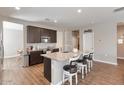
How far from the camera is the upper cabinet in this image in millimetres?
6281

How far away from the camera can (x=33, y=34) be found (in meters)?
6.48

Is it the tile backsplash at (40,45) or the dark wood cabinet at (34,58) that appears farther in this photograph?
the tile backsplash at (40,45)

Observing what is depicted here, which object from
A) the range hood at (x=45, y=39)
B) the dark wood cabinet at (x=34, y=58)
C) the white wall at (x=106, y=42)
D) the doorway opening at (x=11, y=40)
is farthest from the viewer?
the doorway opening at (x=11, y=40)

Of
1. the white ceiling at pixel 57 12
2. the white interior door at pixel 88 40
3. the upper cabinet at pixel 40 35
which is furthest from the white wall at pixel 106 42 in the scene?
the upper cabinet at pixel 40 35

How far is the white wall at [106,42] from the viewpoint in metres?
6.43

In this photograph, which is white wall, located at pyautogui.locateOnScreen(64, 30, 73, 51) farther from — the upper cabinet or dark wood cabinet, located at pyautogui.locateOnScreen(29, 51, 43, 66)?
dark wood cabinet, located at pyautogui.locateOnScreen(29, 51, 43, 66)

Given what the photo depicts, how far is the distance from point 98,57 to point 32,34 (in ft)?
15.1

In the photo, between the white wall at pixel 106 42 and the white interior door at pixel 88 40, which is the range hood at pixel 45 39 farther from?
the white wall at pixel 106 42

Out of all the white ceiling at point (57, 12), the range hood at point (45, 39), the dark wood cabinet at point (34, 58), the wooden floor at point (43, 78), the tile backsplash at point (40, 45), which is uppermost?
the white ceiling at point (57, 12)

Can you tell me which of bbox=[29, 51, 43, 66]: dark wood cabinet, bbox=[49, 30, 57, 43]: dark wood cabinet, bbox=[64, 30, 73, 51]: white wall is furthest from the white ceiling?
bbox=[64, 30, 73, 51]: white wall

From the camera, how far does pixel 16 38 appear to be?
9.09 metres

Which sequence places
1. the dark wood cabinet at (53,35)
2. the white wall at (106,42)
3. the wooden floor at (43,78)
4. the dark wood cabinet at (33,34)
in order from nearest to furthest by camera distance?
the wooden floor at (43,78) → the dark wood cabinet at (33,34) → the white wall at (106,42) → the dark wood cabinet at (53,35)

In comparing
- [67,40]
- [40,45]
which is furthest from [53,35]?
[67,40]

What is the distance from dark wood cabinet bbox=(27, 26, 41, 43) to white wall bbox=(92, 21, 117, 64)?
3919 mm
